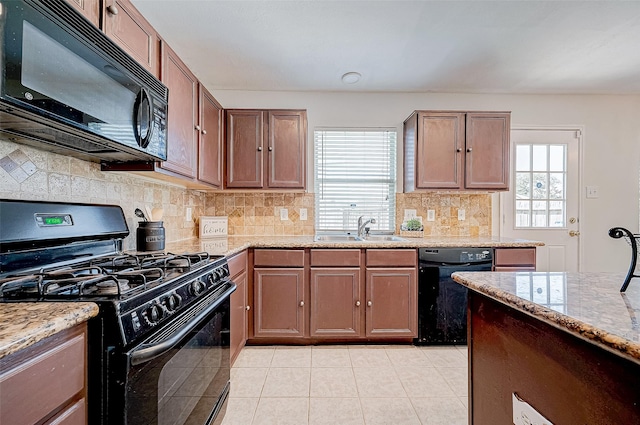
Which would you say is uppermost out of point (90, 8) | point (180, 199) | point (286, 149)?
point (90, 8)

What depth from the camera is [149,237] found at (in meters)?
1.79

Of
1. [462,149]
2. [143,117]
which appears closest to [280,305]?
[143,117]

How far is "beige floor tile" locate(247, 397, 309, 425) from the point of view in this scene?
154cm

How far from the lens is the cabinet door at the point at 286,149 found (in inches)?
104

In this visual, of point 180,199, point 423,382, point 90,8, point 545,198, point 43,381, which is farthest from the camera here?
point 545,198

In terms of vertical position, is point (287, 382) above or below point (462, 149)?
below

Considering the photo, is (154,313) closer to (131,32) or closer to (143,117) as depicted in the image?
(143,117)

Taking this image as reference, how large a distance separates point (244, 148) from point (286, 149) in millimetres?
391

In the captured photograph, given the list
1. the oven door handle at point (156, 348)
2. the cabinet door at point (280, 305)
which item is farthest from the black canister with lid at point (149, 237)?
the oven door handle at point (156, 348)

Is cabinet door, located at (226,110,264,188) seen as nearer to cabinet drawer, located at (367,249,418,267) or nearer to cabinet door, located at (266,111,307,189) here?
cabinet door, located at (266,111,307,189)

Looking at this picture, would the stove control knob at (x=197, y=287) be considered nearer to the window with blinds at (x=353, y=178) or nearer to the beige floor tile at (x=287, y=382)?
the beige floor tile at (x=287, y=382)

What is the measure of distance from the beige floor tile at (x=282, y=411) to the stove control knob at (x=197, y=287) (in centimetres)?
84

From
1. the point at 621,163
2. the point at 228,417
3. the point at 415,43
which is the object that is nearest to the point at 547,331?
the point at 228,417

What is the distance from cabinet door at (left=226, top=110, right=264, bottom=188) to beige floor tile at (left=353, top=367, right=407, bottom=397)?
178cm
